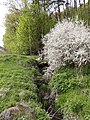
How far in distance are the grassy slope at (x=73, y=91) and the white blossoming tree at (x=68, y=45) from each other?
503 mm

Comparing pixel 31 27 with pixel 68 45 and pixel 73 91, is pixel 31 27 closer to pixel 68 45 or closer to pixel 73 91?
pixel 68 45

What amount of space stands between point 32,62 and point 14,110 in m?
7.40

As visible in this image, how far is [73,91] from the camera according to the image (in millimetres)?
9492

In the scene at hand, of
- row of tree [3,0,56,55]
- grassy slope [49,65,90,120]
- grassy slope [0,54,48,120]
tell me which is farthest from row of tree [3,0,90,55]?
grassy slope [49,65,90,120]

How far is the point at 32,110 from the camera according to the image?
7523 mm

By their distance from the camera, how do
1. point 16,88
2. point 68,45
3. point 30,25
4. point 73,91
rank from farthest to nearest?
point 30,25 → point 68,45 → point 73,91 → point 16,88

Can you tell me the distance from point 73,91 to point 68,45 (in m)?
2.74

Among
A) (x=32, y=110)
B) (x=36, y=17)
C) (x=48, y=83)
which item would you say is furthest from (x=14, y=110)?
(x=36, y=17)

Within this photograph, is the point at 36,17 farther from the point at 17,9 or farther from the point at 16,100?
the point at 16,100

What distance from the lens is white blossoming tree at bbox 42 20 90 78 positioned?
1089cm

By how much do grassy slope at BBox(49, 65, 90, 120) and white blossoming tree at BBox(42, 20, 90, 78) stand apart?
50 cm

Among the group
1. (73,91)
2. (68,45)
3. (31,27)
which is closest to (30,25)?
(31,27)

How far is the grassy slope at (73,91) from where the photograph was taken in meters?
8.27

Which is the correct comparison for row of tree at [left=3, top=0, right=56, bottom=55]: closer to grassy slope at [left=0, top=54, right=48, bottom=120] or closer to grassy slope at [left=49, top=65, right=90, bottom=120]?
grassy slope at [left=0, top=54, right=48, bottom=120]
